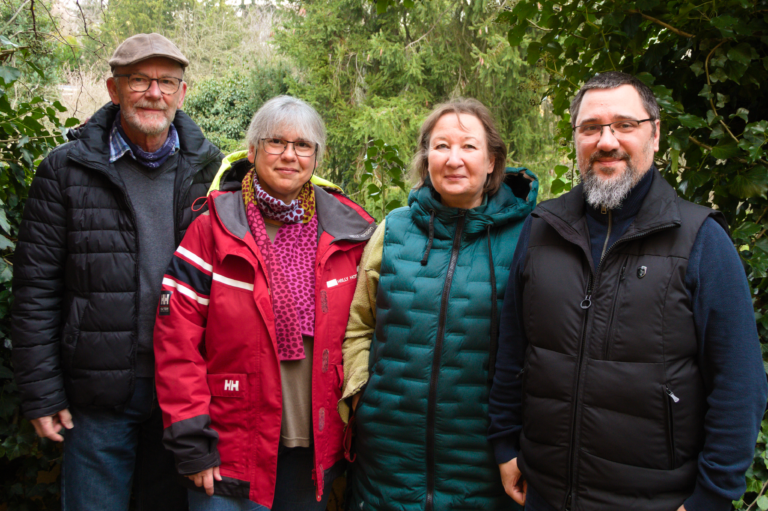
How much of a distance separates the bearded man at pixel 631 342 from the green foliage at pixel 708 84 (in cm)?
29

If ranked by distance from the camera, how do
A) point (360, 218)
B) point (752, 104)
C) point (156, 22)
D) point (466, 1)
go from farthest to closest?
point (156, 22) → point (466, 1) → point (360, 218) → point (752, 104)

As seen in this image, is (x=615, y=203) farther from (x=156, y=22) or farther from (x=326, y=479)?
(x=156, y=22)

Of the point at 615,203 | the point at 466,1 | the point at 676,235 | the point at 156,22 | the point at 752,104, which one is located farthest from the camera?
the point at 156,22

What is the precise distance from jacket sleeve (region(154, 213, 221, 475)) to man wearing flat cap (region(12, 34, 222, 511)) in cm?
18

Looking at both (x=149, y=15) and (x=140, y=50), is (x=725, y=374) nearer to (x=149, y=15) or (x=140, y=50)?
(x=140, y=50)

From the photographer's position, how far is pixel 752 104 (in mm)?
1758

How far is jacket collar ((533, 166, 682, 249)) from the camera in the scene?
1.40 metres

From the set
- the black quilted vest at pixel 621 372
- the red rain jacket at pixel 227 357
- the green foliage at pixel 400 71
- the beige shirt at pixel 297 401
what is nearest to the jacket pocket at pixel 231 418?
the red rain jacket at pixel 227 357

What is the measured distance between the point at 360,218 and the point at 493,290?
0.61 m

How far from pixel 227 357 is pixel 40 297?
707 mm

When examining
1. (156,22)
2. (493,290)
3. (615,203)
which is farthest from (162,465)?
(156,22)

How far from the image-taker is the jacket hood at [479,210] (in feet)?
6.00

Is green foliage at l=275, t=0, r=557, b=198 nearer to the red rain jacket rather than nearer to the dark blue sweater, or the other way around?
the red rain jacket

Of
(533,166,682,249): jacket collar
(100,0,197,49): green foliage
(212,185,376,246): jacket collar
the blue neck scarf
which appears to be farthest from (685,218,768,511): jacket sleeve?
(100,0,197,49): green foliage
